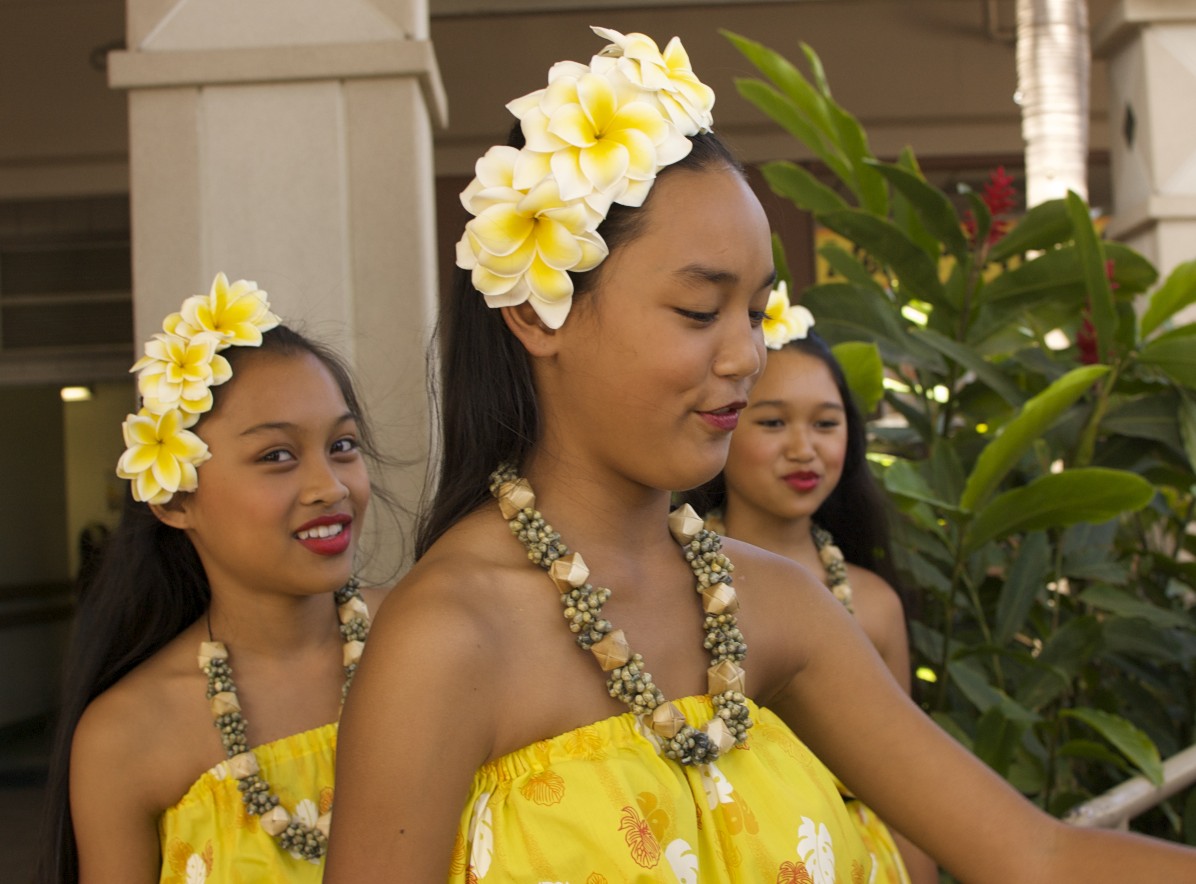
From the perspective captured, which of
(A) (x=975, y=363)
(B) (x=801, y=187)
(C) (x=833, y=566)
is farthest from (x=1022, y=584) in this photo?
(B) (x=801, y=187)

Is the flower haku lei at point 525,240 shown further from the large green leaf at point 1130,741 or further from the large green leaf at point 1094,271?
the large green leaf at point 1130,741

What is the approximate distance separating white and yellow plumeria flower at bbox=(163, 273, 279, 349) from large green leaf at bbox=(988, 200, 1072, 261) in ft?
6.15

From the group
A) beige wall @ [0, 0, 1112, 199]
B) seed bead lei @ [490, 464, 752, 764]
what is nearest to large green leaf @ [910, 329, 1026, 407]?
seed bead lei @ [490, 464, 752, 764]

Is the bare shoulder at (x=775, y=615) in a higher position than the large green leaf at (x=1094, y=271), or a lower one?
lower

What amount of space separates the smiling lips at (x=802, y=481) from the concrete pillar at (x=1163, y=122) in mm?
2218

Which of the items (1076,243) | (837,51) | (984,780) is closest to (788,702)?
(984,780)

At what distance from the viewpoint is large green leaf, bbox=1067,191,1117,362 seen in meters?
2.90

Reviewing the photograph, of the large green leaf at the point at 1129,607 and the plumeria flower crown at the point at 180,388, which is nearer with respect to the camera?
the plumeria flower crown at the point at 180,388

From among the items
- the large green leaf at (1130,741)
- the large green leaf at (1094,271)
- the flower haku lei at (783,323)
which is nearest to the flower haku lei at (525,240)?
the flower haku lei at (783,323)

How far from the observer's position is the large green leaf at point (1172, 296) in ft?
9.96

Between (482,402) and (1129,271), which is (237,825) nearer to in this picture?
(482,402)

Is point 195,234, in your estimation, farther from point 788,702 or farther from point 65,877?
point 788,702

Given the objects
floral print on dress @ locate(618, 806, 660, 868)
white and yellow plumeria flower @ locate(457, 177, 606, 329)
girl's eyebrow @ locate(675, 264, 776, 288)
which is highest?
white and yellow plumeria flower @ locate(457, 177, 606, 329)

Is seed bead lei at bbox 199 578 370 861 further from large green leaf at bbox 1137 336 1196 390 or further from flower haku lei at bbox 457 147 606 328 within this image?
large green leaf at bbox 1137 336 1196 390
